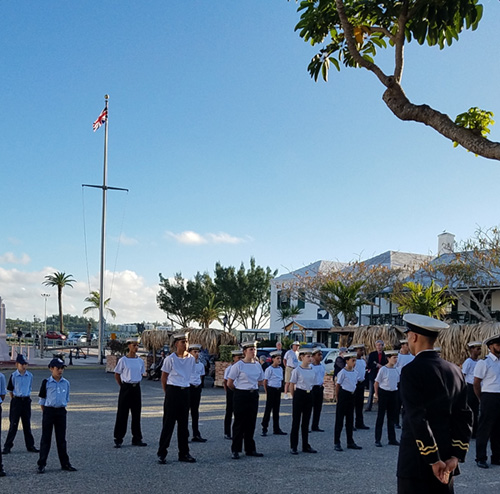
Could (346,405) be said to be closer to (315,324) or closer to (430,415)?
(430,415)

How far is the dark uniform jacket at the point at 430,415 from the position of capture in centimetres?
416

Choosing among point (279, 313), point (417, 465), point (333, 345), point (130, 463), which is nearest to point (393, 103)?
point (417, 465)

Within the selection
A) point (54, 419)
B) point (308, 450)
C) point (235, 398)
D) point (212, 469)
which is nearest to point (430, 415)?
point (212, 469)

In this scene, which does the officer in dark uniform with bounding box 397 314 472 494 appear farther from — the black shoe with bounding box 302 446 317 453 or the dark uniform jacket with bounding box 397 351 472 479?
the black shoe with bounding box 302 446 317 453

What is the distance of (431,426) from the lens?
4211 mm

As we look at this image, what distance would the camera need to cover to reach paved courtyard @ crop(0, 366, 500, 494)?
7793mm

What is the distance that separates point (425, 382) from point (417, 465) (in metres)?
0.57

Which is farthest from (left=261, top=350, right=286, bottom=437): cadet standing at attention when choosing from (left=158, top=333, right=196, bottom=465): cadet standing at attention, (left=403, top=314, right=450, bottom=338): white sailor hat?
(left=403, top=314, right=450, bottom=338): white sailor hat

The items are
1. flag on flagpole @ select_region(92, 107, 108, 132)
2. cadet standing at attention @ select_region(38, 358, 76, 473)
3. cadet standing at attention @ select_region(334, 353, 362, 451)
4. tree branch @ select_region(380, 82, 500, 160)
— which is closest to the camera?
tree branch @ select_region(380, 82, 500, 160)

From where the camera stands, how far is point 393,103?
254 inches

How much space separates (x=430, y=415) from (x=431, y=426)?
0.08 meters

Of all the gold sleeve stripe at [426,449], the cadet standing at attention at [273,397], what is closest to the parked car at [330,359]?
the cadet standing at attention at [273,397]

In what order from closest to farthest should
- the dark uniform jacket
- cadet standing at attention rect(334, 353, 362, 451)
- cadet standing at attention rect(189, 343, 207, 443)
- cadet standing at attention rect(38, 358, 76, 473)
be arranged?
the dark uniform jacket < cadet standing at attention rect(38, 358, 76, 473) < cadet standing at attention rect(334, 353, 362, 451) < cadet standing at attention rect(189, 343, 207, 443)

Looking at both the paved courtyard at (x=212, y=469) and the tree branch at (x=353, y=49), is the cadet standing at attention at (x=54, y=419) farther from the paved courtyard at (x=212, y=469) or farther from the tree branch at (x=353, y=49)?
the tree branch at (x=353, y=49)
